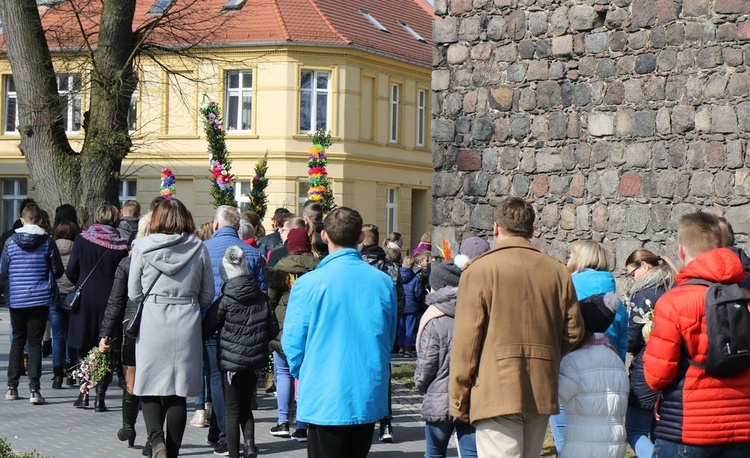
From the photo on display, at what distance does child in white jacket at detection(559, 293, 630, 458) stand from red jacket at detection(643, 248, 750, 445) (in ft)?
1.98

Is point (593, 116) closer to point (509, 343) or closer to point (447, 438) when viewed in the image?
point (447, 438)

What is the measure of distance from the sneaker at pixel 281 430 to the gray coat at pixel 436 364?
11.2 ft

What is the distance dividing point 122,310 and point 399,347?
390 inches

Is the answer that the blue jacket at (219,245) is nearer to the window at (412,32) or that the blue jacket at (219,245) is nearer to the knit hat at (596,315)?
the knit hat at (596,315)

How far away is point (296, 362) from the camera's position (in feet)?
22.5

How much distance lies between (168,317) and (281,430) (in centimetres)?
254

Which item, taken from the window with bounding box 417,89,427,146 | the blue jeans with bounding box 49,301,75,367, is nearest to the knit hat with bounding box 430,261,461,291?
the blue jeans with bounding box 49,301,75,367

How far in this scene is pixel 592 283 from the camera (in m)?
8.66

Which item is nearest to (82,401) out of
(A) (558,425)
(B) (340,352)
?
(A) (558,425)

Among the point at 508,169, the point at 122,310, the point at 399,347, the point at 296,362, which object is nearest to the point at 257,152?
the point at 399,347

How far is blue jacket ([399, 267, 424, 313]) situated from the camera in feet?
61.1

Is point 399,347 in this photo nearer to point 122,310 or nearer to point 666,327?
point 122,310

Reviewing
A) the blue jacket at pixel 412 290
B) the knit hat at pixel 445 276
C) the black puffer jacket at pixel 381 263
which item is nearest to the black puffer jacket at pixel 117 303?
the knit hat at pixel 445 276

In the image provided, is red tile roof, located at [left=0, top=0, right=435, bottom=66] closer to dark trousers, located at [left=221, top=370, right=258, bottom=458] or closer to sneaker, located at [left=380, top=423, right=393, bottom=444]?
sneaker, located at [left=380, top=423, right=393, bottom=444]
